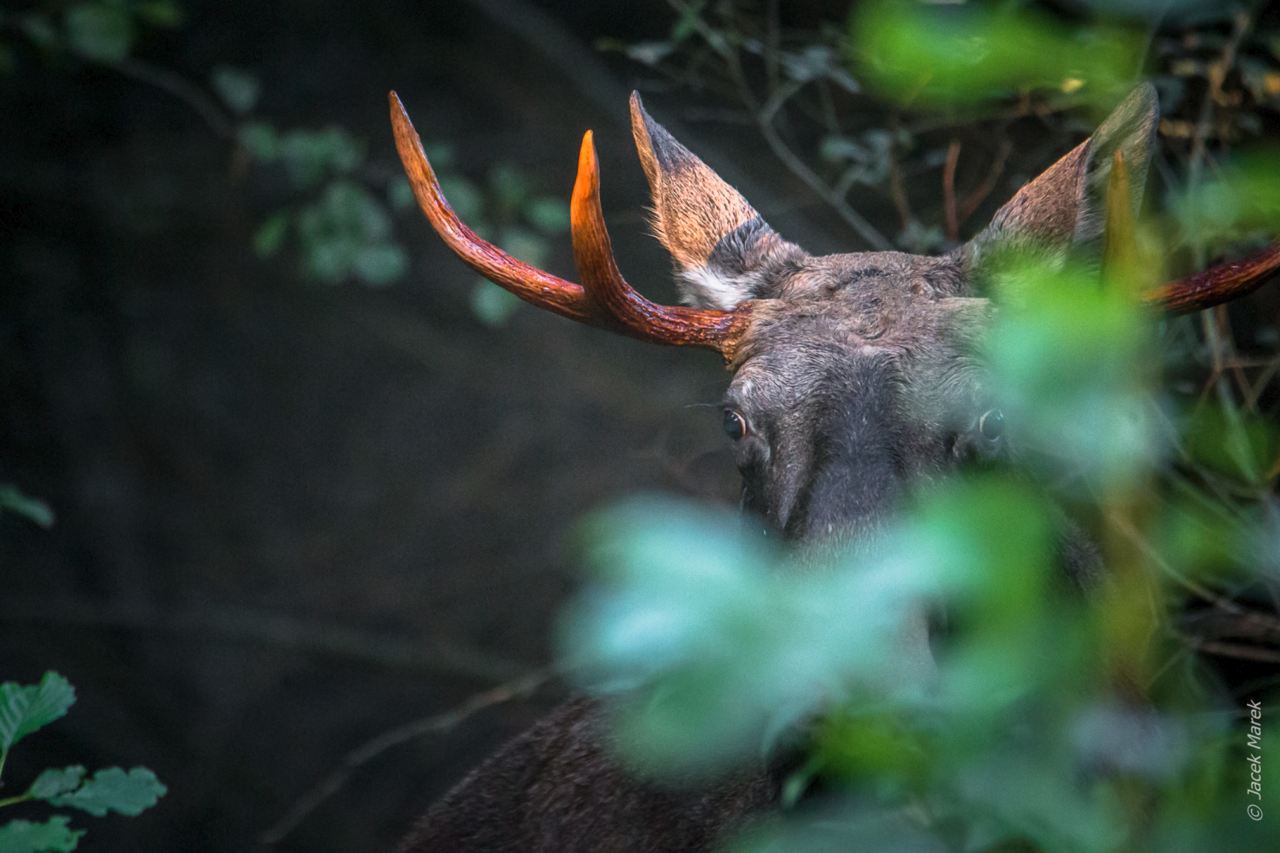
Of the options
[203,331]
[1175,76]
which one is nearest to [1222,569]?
[1175,76]

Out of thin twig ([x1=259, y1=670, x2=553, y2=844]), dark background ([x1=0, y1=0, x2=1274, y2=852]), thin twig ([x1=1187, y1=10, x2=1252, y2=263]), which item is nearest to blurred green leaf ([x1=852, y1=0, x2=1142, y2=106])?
thin twig ([x1=1187, y1=10, x2=1252, y2=263])

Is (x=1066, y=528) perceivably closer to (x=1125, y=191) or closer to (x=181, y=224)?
(x=1125, y=191)

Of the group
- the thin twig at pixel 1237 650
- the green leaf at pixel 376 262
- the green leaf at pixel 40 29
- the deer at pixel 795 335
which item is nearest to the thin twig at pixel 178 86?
the green leaf at pixel 40 29

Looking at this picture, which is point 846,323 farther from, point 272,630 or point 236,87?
point 272,630

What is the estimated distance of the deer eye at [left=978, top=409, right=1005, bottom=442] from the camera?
1.98 meters

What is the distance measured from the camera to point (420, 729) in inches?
138

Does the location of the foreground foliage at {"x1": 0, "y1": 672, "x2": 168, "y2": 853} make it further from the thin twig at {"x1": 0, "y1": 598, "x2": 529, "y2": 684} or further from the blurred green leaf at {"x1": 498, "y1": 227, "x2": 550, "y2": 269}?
the thin twig at {"x1": 0, "y1": 598, "x2": 529, "y2": 684}

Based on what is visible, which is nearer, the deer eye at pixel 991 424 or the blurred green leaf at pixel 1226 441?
the deer eye at pixel 991 424

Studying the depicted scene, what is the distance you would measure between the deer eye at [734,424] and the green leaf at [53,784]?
4.44 feet

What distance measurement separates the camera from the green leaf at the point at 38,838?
1237mm

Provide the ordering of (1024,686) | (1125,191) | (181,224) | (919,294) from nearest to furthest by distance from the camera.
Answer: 1. (1024,686)
2. (1125,191)
3. (919,294)
4. (181,224)

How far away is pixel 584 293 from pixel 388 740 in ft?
7.18

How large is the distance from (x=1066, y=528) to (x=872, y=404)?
662 mm

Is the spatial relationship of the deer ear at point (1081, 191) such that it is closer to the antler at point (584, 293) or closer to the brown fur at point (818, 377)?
the brown fur at point (818, 377)
